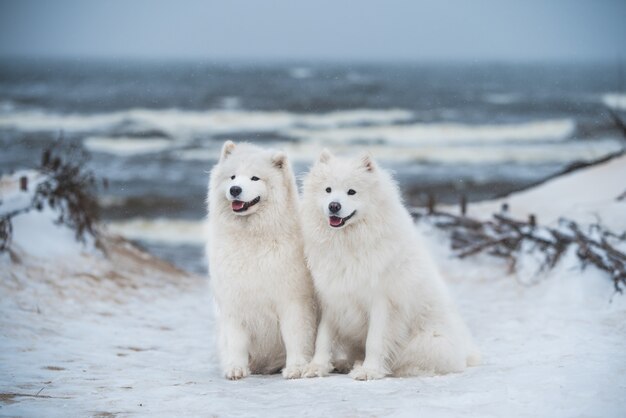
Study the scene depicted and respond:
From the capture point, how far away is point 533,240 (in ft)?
27.2

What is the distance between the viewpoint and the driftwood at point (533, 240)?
717cm

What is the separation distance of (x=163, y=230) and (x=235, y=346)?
9281 millimetres

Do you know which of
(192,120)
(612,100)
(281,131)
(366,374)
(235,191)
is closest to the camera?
(366,374)

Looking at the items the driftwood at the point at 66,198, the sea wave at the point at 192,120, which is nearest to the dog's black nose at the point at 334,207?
the driftwood at the point at 66,198

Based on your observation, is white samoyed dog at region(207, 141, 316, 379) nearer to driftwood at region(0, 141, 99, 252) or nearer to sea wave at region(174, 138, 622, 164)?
driftwood at region(0, 141, 99, 252)

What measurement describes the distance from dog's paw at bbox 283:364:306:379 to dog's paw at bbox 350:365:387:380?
14.4 inches

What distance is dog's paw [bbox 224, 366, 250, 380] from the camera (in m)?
5.27

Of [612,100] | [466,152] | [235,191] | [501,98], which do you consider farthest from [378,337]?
[612,100]

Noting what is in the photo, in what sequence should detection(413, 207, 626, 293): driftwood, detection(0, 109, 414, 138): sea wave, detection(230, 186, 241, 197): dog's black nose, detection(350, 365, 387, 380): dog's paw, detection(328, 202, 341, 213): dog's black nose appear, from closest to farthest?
detection(328, 202, 341, 213): dog's black nose → detection(350, 365, 387, 380): dog's paw → detection(230, 186, 241, 197): dog's black nose → detection(413, 207, 626, 293): driftwood → detection(0, 109, 414, 138): sea wave

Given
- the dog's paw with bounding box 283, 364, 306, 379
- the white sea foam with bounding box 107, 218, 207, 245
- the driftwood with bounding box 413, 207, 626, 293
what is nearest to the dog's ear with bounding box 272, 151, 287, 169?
the dog's paw with bounding box 283, 364, 306, 379

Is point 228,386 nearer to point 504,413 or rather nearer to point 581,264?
point 504,413

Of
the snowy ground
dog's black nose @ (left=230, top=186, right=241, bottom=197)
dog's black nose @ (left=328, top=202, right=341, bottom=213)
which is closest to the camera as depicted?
the snowy ground

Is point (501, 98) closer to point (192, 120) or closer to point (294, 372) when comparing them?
point (192, 120)

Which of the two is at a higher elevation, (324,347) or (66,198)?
(66,198)
